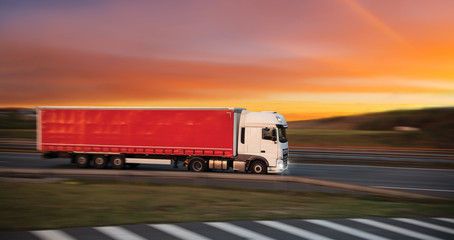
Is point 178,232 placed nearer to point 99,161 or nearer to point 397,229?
point 397,229

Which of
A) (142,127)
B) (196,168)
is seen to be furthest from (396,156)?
(142,127)

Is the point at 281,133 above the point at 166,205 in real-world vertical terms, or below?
above

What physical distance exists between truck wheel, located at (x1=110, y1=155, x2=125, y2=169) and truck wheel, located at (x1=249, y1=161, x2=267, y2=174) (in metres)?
6.51

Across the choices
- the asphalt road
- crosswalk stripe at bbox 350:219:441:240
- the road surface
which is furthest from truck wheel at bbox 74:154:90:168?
crosswalk stripe at bbox 350:219:441:240

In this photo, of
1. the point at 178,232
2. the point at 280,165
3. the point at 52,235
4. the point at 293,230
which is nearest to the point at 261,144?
the point at 280,165

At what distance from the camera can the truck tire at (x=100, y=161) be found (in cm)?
2005

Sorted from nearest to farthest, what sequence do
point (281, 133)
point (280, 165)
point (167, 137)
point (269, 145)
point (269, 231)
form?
point (269, 231)
point (280, 165)
point (269, 145)
point (281, 133)
point (167, 137)

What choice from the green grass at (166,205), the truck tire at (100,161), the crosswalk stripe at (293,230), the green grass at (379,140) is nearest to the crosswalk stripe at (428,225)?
the green grass at (166,205)

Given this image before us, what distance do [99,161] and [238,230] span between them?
14.7 metres

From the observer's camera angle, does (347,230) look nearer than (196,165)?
Yes

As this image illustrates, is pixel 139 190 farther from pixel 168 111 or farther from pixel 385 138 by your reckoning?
pixel 385 138

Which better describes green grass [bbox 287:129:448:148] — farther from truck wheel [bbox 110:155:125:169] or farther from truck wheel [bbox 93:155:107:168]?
truck wheel [bbox 93:155:107:168]

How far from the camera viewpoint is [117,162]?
19875 millimetres

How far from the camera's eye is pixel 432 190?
14.7m
